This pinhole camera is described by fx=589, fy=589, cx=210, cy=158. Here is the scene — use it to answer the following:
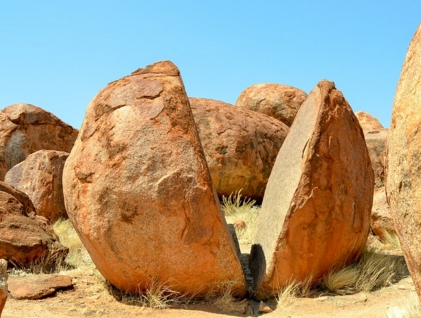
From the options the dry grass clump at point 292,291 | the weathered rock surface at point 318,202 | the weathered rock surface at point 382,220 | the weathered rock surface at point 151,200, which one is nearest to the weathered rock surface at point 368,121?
the weathered rock surface at point 382,220

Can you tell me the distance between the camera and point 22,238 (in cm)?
625

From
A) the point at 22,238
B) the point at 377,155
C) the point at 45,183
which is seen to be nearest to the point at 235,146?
the point at 377,155

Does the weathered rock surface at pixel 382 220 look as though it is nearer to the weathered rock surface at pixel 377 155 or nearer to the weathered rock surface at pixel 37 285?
the weathered rock surface at pixel 377 155

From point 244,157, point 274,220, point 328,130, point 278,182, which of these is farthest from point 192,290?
point 244,157

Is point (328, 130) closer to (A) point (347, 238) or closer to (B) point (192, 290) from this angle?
(A) point (347, 238)

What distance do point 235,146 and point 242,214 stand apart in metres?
1.14

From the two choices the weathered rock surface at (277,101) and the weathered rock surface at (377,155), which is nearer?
the weathered rock surface at (377,155)

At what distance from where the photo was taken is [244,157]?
8969 mm

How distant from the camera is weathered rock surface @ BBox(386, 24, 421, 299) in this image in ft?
8.30

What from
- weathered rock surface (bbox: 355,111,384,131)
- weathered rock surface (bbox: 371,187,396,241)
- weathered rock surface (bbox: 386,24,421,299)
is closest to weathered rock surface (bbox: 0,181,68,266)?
weathered rock surface (bbox: 371,187,396,241)

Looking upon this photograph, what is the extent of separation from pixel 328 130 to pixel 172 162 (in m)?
1.43

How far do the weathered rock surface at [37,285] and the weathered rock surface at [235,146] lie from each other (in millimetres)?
3779

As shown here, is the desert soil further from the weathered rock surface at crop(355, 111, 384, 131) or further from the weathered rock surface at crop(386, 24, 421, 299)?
the weathered rock surface at crop(355, 111, 384, 131)

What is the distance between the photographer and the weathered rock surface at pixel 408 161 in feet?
8.30
